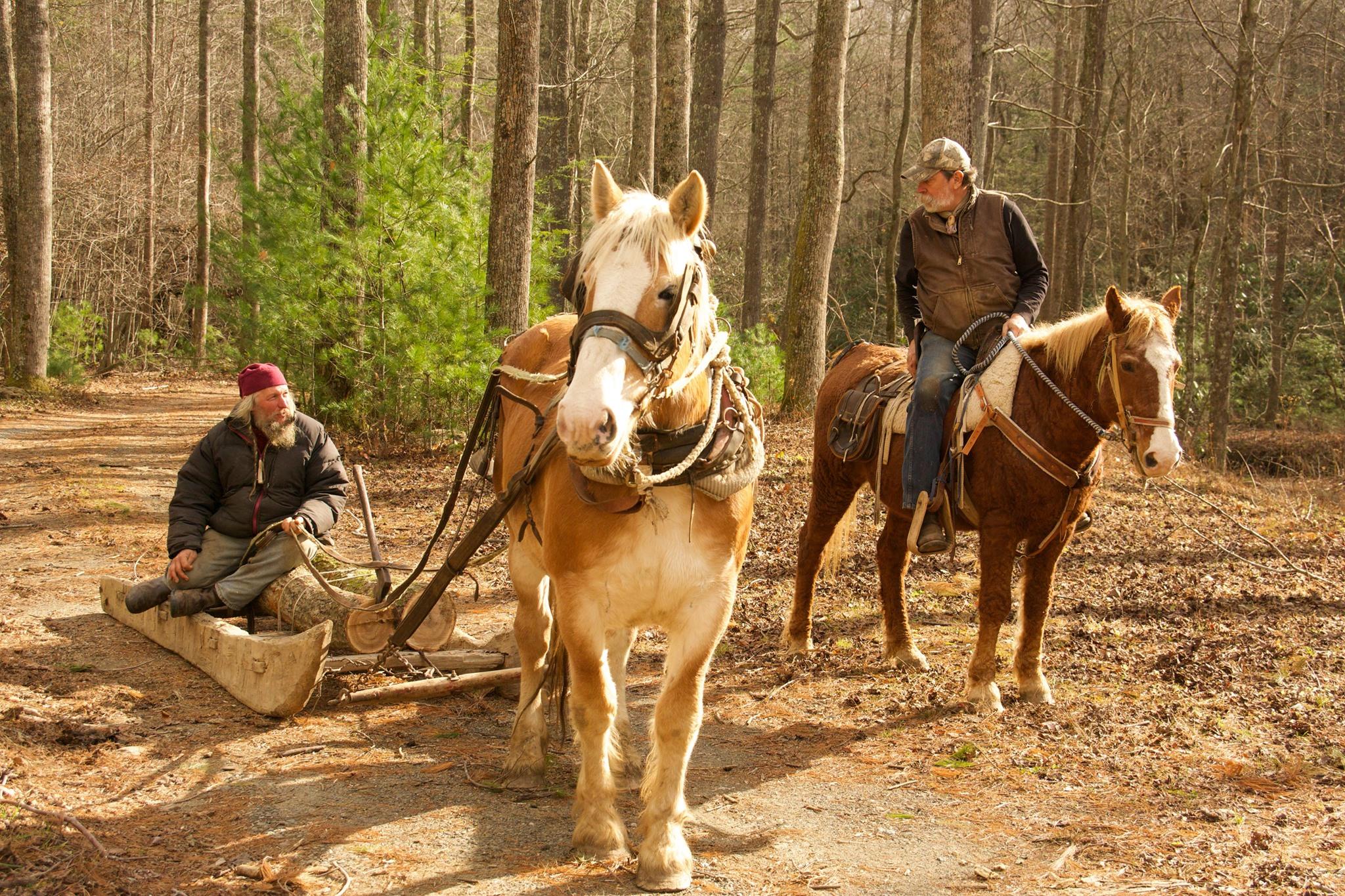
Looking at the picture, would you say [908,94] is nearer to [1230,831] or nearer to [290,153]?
[290,153]

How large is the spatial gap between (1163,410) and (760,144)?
18.2 m

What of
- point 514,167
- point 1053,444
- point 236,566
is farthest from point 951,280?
point 514,167

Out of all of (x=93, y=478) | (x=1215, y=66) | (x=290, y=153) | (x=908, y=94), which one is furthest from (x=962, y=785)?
(x=1215, y=66)

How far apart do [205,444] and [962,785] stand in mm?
4462

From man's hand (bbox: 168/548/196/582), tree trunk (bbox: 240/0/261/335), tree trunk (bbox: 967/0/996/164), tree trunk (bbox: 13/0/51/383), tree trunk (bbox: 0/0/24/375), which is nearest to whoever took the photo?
man's hand (bbox: 168/548/196/582)

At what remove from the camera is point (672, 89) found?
12.1m

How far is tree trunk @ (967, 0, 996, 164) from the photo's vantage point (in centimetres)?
911

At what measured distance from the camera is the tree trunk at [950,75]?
8.84 meters

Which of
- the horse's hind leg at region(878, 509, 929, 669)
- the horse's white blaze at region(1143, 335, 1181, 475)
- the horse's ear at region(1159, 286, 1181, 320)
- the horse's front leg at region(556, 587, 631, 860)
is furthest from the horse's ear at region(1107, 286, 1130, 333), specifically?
the horse's front leg at region(556, 587, 631, 860)

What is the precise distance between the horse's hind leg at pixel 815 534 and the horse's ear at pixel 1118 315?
1989mm

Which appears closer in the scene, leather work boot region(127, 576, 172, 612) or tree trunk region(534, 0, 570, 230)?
leather work boot region(127, 576, 172, 612)

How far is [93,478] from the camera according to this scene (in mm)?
11602

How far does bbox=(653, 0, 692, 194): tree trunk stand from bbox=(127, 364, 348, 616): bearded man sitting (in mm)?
6915

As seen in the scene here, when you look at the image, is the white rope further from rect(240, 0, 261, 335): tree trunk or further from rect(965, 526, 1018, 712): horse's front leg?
rect(240, 0, 261, 335): tree trunk
